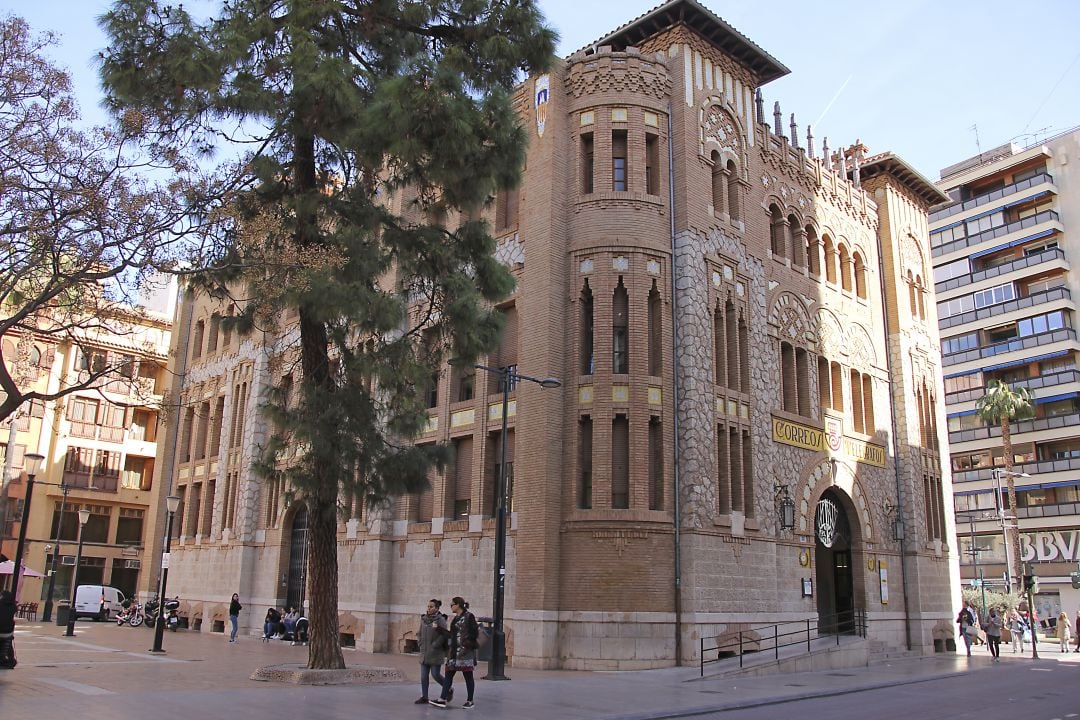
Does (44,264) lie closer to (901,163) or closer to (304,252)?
(304,252)

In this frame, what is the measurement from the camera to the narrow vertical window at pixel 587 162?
2494 cm

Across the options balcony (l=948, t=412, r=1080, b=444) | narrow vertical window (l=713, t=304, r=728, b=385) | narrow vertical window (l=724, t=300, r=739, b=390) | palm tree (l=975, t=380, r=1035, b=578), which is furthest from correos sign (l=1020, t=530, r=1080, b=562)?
narrow vertical window (l=713, t=304, r=728, b=385)

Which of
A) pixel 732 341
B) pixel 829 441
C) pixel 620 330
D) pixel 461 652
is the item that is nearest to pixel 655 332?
pixel 620 330

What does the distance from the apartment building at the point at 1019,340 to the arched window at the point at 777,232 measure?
33.4 metres

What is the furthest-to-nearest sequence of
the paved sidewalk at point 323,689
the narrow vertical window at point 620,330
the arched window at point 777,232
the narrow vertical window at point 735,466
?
the arched window at point 777,232
the narrow vertical window at point 735,466
the narrow vertical window at point 620,330
the paved sidewalk at point 323,689

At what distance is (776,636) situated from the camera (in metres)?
22.2

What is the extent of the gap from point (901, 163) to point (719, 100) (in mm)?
11428

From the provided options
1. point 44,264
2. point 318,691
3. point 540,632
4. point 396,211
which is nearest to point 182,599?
point 396,211

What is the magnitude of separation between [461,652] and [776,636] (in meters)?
11.2

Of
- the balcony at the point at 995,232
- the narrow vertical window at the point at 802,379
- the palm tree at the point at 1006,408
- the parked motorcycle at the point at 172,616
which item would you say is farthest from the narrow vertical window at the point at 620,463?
the balcony at the point at 995,232

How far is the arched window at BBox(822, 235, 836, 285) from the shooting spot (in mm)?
31297

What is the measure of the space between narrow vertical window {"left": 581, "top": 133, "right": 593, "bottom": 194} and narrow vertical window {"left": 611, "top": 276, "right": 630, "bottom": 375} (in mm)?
3071

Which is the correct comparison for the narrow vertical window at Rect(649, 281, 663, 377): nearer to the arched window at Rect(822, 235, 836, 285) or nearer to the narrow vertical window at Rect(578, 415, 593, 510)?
the narrow vertical window at Rect(578, 415, 593, 510)

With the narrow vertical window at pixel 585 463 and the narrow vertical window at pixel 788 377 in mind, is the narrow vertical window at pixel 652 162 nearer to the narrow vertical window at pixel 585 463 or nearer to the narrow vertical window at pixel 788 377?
the narrow vertical window at pixel 788 377
